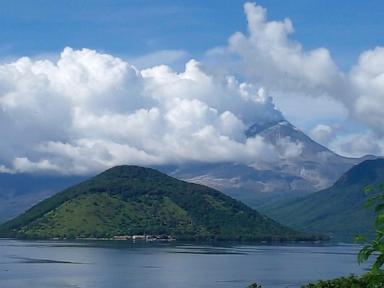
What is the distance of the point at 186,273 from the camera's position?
598 feet

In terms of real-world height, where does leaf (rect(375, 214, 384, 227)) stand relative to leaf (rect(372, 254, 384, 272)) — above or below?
above

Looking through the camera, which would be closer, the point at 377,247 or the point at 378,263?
the point at 377,247

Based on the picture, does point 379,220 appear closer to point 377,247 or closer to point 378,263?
point 377,247

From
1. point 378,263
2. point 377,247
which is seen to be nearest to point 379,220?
point 377,247

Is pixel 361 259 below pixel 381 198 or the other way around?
below

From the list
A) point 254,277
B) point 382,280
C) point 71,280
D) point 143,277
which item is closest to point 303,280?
point 254,277

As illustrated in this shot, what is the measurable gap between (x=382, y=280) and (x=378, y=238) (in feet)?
3.91

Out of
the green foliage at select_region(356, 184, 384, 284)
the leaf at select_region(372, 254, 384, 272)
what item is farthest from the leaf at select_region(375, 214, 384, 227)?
the leaf at select_region(372, 254, 384, 272)

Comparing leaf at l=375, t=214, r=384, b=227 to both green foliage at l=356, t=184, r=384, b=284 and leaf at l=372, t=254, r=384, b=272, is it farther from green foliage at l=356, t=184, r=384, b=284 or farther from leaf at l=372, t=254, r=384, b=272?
leaf at l=372, t=254, r=384, b=272

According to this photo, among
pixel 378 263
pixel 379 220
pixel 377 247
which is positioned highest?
pixel 379 220

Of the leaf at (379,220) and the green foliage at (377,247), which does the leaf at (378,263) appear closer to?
the green foliage at (377,247)

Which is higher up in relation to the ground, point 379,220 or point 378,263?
point 379,220

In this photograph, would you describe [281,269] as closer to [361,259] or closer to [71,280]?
[71,280]

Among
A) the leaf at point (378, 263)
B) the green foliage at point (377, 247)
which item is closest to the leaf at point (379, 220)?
the green foliage at point (377, 247)
